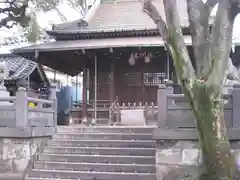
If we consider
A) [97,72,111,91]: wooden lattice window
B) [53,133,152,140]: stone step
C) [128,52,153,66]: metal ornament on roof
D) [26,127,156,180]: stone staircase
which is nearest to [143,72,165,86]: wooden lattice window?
[128,52,153,66]: metal ornament on roof

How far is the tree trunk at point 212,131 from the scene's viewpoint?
6613 millimetres

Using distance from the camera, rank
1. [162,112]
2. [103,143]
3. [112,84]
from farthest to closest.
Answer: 1. [112,84]
2. [103,143]
3. [162,112]

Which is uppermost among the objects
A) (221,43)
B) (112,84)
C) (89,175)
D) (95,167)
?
(221,43)

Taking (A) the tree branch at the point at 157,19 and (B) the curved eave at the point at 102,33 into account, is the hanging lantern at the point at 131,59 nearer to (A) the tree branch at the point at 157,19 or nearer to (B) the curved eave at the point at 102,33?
(B) the curved eave at the point at 102,33

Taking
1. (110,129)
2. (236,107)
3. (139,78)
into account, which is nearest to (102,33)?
(139,78)

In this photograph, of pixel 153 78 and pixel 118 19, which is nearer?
pixel 153 78

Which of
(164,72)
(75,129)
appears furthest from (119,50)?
(75,129)

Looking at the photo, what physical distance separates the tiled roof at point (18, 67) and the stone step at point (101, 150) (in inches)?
366

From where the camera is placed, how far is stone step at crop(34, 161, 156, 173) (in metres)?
9.30

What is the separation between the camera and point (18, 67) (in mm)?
20531

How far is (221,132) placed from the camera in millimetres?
6727

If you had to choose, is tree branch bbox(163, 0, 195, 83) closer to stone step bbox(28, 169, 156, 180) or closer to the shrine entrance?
stone step bbox(28, 169, 156, 180)

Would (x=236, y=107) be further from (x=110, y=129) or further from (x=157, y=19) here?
(x=110, y=129)

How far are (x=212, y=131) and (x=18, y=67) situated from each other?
15.9 m
